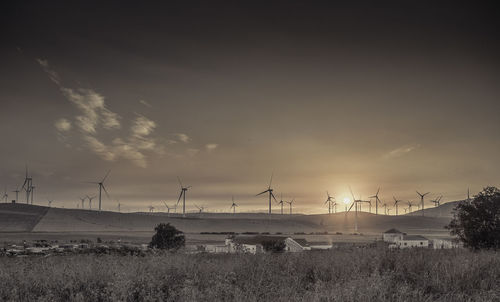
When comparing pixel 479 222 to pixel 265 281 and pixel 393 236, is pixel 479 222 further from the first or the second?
pixel 393 236

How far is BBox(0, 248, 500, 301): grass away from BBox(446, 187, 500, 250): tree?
68.4 feet

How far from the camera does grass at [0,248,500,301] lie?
9.26 m

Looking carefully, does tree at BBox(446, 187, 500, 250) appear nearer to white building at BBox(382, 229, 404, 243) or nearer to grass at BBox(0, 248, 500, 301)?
grass at BBox(0, 248, 500, 301)

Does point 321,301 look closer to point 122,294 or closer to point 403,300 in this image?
point 403,300

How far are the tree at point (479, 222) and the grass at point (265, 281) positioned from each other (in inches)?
821

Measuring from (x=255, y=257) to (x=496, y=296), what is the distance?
6.82m

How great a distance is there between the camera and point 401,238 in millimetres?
125688

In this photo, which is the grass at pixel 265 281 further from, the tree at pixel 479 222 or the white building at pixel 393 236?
the white building at pixel 393 236

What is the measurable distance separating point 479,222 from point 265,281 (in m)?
27.6

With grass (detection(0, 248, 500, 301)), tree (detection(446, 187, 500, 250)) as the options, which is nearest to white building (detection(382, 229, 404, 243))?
tree (detection(446, 187, 500, 250))

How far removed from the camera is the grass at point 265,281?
9.26 metres

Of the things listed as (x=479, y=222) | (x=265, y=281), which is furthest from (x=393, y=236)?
(x=265, y=281)

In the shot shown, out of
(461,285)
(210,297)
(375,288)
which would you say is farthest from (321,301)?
(461,285)

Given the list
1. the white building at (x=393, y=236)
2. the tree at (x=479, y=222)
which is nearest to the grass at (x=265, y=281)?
the tree at (x=479, y=222)
